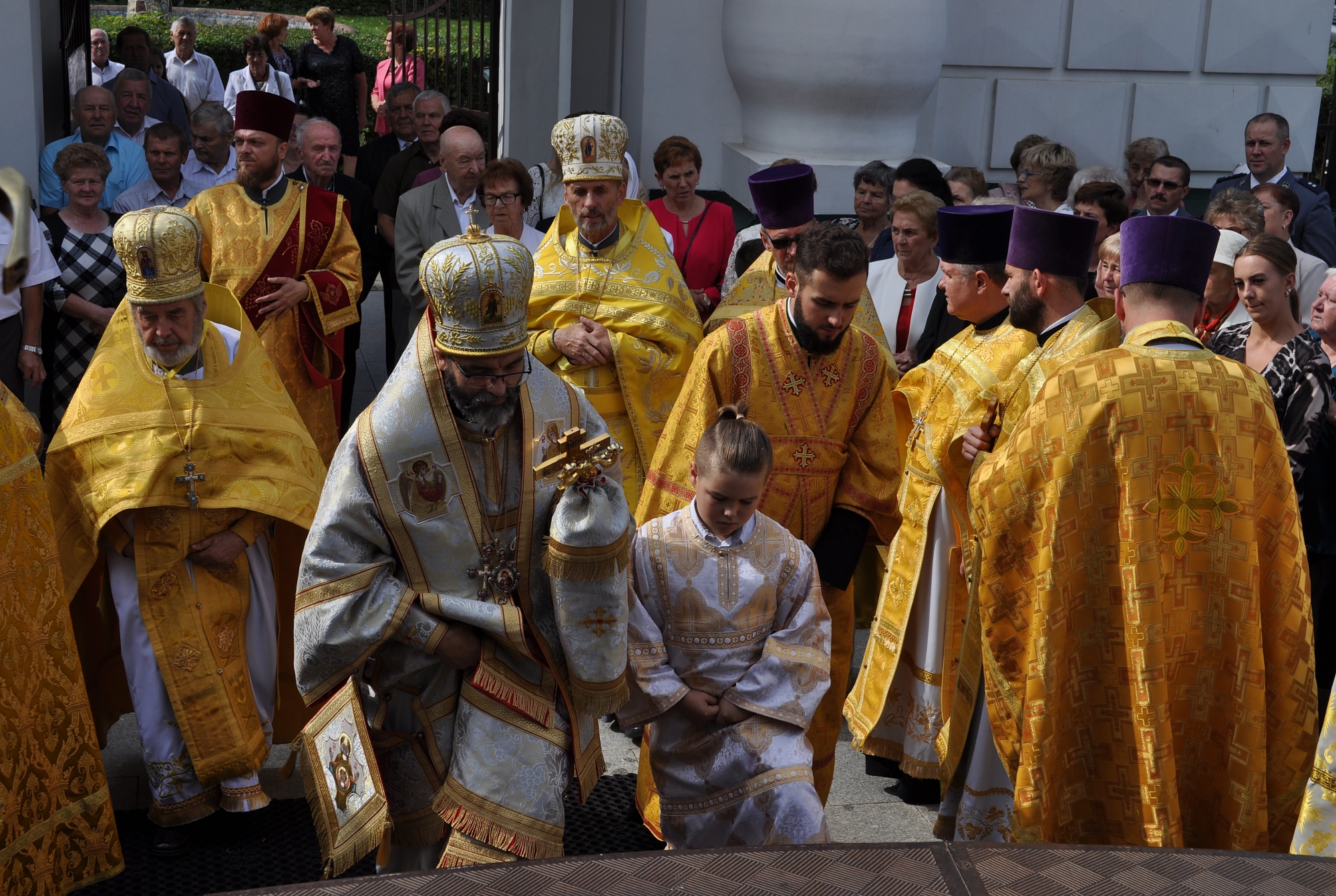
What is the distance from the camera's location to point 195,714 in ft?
14.1

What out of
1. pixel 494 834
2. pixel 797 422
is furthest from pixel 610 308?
pixel 494 834

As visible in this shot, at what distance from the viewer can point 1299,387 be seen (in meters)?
4.74

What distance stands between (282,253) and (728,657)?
343cm

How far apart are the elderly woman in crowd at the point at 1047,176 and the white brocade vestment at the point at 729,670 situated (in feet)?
14.2

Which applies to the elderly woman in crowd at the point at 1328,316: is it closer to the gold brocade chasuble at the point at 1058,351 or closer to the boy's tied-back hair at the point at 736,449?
the gold brocade chasuble at the point at 1058,351

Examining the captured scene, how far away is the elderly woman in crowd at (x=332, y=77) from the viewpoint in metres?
12.8

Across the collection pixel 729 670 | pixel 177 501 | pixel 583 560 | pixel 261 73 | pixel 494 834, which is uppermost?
pixel 261 73

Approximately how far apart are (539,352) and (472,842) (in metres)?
2.61

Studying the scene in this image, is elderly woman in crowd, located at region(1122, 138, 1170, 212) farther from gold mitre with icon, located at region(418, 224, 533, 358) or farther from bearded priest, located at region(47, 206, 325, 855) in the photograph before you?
gold mitre with icon, located at region(418, 224, 533, 358)

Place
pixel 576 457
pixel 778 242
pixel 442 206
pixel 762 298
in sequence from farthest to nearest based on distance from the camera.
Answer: pixel 442 206 → pixel 762 298 → pixel 778 242 → pixel 576 457

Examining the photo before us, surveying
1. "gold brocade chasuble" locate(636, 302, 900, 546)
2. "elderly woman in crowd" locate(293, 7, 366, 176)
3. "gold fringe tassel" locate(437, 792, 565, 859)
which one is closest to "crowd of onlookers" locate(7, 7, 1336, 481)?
"gold brocade chasuble" locate(636, 302, 900, 546)

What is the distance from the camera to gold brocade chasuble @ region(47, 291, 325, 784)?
424 centimetres

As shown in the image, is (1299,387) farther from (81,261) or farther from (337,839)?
(81,261)

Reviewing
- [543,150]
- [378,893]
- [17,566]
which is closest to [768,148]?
A: [543,150]
